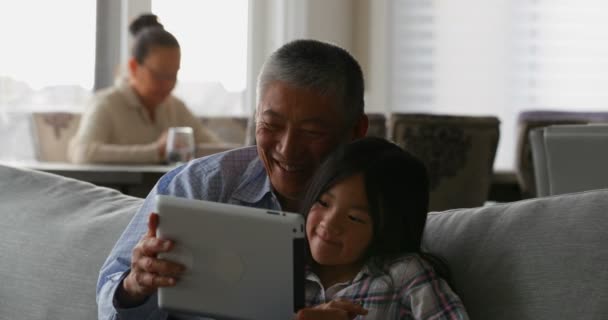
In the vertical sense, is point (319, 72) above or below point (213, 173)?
above

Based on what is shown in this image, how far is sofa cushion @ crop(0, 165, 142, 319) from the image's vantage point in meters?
1.54

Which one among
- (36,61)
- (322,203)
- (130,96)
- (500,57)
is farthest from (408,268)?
(500,57)

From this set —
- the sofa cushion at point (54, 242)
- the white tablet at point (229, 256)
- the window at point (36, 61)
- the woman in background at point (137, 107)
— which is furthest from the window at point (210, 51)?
the white tablet at point (229, 256)

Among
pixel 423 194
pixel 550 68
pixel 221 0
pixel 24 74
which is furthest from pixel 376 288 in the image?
pixel 550 68

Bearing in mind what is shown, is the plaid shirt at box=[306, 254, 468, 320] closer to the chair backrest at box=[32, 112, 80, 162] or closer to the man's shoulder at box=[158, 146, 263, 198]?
the man's shoulder at box=[158, 146, 263, 198]

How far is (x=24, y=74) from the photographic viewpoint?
4.57m

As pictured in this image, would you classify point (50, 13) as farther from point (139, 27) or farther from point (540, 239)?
point (540, 239)

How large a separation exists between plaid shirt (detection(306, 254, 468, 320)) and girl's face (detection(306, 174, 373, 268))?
1.5 inches

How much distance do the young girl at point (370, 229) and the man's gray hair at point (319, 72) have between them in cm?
12

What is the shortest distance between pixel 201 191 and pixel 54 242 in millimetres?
359

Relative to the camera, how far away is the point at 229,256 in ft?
3.74

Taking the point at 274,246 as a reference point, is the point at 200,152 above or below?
below

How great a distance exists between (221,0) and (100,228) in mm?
3852

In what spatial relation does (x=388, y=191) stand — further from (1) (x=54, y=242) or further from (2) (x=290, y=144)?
(1) (x=54, y=242)
